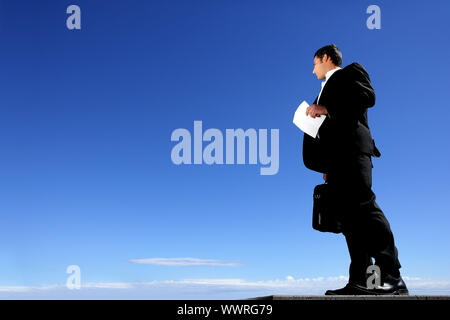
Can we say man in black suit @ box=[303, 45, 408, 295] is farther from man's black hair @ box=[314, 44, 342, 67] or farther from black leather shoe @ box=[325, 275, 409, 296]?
man's black hair @ box=[314, 44, 342, 67]

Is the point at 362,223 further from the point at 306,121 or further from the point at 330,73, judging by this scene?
the point at 330,73

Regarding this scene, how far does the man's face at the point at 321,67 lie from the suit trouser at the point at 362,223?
1.06 metres

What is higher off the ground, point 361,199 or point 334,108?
point 334,108

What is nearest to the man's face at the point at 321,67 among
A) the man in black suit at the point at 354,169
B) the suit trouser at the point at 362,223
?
the man in black suit at the point at 354,169

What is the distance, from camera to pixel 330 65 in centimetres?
A: 528

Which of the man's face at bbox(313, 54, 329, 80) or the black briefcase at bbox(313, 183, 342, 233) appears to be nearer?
the black briefcase at bbox(313, 183, 342, 233)

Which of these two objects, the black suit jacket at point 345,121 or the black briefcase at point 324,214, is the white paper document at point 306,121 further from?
the black briefcase at point 324,214

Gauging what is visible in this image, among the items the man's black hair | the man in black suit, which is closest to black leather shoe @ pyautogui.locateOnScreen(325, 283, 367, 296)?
the man in black suit

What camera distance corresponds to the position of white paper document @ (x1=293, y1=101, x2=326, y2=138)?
16.4ft
